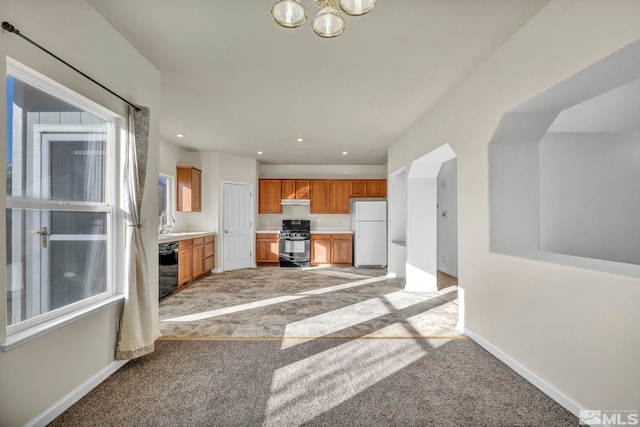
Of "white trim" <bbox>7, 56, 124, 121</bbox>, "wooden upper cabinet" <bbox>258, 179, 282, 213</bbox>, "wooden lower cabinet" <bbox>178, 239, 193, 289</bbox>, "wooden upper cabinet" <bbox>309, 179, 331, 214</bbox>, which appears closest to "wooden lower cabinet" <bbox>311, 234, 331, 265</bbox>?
"wooden upper cabinet" <bbox>309, 179, 331, 214</bbox>

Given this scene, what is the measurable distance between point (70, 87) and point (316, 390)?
255cm

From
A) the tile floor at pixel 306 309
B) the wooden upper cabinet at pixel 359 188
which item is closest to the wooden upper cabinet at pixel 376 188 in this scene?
the wooden upper cabinet at pixel 359 188

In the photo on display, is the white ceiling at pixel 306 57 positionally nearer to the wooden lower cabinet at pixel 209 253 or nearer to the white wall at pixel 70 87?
the white wall at pixel 70 87

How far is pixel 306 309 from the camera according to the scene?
3.63m

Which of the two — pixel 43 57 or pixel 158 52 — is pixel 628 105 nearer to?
pixel 158 52

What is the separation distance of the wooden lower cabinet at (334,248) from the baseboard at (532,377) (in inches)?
166

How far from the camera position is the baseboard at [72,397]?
1571 millimetres

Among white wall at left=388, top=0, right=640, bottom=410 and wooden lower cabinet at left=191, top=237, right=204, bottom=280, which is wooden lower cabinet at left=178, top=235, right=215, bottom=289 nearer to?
wooden lower cabinet at left=191, top=237, right=204, bottom=280

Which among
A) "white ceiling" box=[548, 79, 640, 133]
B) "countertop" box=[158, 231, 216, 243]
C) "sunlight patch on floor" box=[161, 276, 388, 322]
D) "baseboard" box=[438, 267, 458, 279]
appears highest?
"white ceiling" box=[548, 79, 640, 133]

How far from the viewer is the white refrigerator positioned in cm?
646

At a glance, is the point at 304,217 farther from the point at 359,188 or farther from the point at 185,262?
the point at 185,262

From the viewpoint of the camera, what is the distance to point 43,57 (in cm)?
158

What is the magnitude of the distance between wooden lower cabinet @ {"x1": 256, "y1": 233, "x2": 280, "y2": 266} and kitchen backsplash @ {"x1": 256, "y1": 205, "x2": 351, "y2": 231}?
0.50 m

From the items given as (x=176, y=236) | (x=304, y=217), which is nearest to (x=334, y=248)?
(x=304, y=217)
